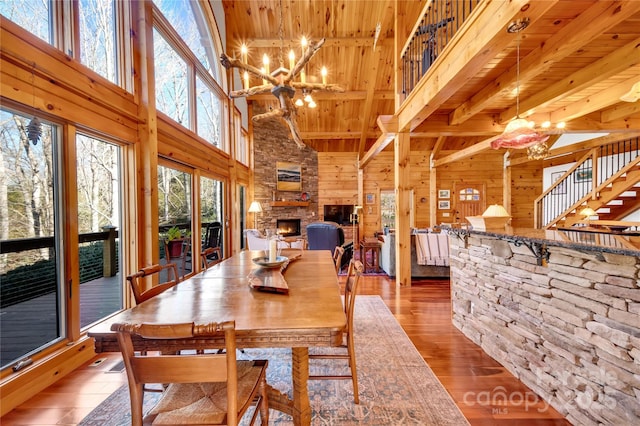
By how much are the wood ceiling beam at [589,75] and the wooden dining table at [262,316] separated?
12.7ft

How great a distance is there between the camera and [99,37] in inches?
92.4

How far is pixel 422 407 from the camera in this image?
5.27 feet

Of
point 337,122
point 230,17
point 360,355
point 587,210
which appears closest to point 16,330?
point 360,355

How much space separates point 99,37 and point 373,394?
380 centimetres

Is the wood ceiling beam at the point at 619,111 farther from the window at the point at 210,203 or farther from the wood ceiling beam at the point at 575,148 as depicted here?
the window at the point at 210,203

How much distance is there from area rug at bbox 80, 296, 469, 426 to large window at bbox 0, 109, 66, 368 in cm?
81

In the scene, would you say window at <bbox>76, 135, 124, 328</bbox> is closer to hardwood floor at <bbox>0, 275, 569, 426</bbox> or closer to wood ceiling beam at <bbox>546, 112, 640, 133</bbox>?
hardwood floor at <bbox>0, 275, 569, 426</bbox>

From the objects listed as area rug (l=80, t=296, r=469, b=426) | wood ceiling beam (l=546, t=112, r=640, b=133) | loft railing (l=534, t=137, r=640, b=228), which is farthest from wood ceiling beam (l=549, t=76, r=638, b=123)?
area rug (l=80, t=296, r=469, b=426)

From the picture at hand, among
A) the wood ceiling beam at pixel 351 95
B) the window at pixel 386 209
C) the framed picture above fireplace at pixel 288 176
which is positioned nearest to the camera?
the wood ceiling beam at pixel 351 95

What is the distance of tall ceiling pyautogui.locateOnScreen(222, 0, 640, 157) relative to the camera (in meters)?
1.91

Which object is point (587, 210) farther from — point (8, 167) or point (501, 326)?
point (8, 167)

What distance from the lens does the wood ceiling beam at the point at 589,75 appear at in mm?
2633

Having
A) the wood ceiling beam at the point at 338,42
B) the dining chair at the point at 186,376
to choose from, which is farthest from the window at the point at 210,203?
the dining chair at the point at 186,376

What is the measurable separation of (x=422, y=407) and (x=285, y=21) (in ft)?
21.2
